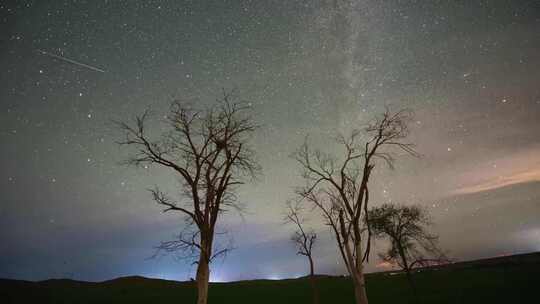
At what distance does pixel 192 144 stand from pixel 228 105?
2275 millimetres

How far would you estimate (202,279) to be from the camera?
10.8m

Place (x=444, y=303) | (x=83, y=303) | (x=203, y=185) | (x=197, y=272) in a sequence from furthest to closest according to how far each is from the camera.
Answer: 1. (x=83, y=303)
2. (x=444, y=303)
3. (x=203, y=185)
4. (x=197, y=272)

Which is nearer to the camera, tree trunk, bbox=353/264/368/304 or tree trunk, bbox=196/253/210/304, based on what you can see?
tree trunk, bbox=196/253/210/304

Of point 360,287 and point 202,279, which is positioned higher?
point 202,279

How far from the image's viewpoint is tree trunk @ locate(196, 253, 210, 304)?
34.6ft

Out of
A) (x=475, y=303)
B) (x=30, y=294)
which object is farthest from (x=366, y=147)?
(x=30, y=294)

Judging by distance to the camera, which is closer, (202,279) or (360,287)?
(202,279)

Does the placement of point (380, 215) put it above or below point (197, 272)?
above

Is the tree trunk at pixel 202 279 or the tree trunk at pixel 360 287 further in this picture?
the tree trunk at pixel 360 287

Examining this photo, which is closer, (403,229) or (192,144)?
(192,144)

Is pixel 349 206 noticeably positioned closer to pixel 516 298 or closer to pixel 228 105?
pixel 228 105

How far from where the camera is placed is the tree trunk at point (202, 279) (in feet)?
34.6

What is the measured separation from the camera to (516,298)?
23.8 meters

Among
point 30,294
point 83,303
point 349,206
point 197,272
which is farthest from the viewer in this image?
point 30,294
